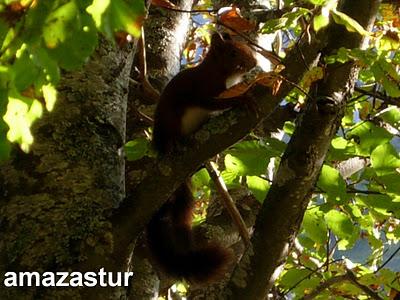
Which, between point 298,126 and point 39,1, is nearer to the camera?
point 39,1

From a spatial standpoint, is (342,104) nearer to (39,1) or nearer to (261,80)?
(261,80)

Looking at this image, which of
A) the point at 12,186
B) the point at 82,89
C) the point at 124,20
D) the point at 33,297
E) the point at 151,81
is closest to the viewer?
the point at 124,20

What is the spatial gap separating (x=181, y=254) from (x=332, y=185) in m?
0.44

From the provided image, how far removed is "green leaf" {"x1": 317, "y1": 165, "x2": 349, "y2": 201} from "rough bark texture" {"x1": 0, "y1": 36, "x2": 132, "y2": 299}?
0.45 metres

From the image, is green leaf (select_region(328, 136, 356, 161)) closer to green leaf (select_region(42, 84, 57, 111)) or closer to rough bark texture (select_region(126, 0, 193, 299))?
rough bark texture (select_region(126, 0, 193, 299))

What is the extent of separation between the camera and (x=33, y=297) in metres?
1.12

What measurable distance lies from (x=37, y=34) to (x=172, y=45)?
143cm

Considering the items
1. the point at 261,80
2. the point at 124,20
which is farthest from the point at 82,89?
the point at 124,20

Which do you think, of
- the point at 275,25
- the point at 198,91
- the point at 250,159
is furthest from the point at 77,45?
the point at 198,91

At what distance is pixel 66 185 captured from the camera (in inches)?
48.5

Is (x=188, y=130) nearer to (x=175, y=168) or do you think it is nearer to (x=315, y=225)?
A: (x=315, y=225)

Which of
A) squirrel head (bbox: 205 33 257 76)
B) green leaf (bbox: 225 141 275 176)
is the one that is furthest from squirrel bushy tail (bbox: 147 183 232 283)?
squirrel head (bbox: 205 33 257 76)

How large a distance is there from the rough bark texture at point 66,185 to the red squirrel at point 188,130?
247 millimetres

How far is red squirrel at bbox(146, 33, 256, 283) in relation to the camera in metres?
1.58
